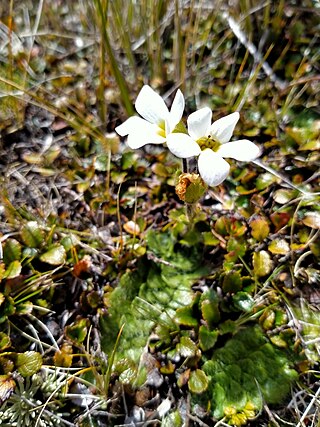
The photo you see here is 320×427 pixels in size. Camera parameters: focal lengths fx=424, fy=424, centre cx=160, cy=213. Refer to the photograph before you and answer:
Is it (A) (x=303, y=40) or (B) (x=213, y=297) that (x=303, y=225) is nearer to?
(B) (x=213, y=297)

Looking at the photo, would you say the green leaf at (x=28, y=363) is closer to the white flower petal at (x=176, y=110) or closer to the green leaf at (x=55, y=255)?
the green leaf at (x=55, y=255)

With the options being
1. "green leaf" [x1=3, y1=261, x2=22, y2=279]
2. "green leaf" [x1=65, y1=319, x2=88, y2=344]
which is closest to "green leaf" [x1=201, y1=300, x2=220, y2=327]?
"green leaf" [x1=65, y1=319, x2=88, y2=344]

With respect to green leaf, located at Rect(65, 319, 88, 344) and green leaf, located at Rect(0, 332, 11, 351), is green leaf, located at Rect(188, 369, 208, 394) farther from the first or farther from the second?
green leaf, located at Rect(0, 332, 11, 351)

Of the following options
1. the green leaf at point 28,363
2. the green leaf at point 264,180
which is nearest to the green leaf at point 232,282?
the green leaf at point 264,180

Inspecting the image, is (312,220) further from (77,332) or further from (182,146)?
(77,332)

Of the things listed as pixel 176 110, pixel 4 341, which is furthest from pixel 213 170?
pixel 4 341

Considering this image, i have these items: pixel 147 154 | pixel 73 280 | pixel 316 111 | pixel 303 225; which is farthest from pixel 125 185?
pixel 316 111
